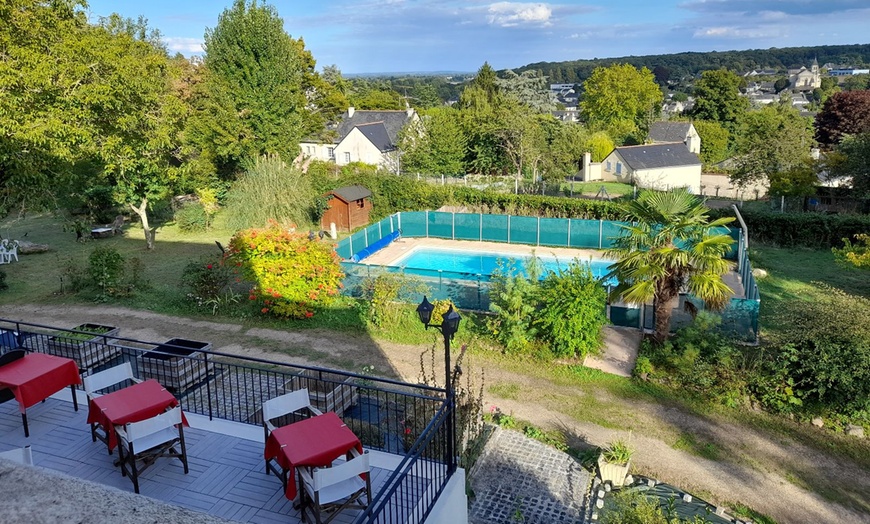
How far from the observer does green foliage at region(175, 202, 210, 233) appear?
27.8 meters

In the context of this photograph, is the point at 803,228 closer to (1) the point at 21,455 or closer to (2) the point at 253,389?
(2) the point at 253,389

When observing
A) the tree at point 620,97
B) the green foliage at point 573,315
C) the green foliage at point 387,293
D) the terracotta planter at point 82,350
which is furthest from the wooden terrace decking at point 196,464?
the tree at point 620,97

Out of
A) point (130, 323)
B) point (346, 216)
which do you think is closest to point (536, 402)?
point (130, 323)

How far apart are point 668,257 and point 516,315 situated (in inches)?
139

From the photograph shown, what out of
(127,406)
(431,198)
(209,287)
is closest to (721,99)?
(431,198)

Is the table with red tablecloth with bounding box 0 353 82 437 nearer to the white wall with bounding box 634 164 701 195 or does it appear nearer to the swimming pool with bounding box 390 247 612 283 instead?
the swimming pool with bounding box 390 247 612 283

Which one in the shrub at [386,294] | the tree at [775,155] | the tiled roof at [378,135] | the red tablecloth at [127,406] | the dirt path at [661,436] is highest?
the tiled roof at [378,135]

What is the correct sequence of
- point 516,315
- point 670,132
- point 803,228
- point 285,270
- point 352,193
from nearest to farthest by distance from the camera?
point 516,315 → point 285,270 → point 803,228 → point 352,193 → point 670,132

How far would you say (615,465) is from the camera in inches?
373

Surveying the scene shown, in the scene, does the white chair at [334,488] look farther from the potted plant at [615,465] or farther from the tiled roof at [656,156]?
the tiled roof at [656,156]

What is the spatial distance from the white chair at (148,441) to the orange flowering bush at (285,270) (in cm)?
881

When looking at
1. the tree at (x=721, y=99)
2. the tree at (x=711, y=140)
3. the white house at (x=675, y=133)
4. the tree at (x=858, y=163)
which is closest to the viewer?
the tree at (x=858, y=163)

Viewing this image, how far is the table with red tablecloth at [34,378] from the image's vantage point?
7805 mm

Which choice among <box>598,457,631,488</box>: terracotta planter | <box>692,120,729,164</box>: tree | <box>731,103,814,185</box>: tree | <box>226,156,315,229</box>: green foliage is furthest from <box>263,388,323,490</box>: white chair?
<box>692,120,729,164</box>: tree
